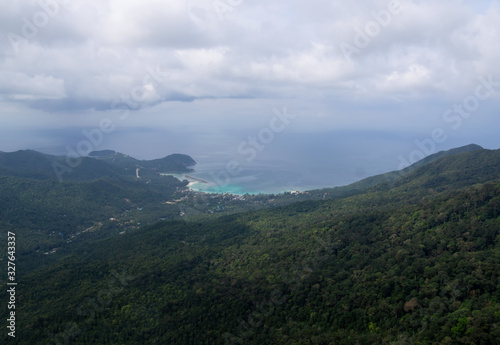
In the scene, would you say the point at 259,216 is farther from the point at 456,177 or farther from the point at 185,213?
the point at 456,177

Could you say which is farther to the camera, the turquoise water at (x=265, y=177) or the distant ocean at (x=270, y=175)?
the distant ocean at (x=270, y=175)

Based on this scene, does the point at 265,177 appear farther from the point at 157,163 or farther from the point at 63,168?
the point at 63,168

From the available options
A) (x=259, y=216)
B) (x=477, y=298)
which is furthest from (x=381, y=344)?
(x=259, y=216)

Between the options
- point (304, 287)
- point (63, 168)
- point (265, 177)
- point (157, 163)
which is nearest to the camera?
point (304, 287)

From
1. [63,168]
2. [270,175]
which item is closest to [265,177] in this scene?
[270,175]

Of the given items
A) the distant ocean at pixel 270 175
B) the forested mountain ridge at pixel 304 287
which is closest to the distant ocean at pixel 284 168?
the distant ocean at pixel 270 175

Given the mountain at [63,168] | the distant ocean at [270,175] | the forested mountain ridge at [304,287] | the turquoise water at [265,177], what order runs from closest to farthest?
the forested mountain ridge at [304,287], the mountain at [63,168], the turquoise water at [265,177], the distant ocean at [270,175]

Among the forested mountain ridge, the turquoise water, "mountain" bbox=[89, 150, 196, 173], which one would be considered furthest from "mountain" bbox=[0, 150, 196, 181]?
the forested mountain ridge

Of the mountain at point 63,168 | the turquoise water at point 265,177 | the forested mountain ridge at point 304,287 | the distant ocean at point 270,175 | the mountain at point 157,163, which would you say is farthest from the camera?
the mountain at point 157,163

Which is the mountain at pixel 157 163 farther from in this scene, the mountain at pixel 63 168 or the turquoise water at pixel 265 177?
the turquoise water at pixel 265 177
